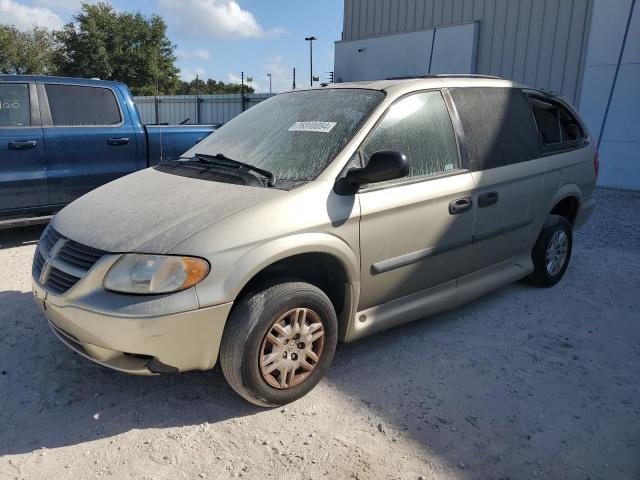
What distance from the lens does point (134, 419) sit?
2783 millimetres

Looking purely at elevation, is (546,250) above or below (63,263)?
below

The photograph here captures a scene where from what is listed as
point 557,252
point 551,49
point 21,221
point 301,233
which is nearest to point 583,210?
point 557,252

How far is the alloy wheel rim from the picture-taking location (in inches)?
182

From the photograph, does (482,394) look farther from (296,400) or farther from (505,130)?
(505,130)

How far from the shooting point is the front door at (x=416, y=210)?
3.13 meters

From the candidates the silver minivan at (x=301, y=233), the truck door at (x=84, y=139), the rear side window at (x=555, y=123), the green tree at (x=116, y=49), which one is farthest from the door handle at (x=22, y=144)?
the green tree at (x=116, y=49)

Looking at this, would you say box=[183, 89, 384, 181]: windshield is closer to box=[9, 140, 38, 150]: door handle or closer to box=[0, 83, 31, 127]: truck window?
box=[9, 140, 38, 150]: door handle

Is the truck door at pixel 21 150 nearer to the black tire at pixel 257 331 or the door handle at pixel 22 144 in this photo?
the door handle at pixel 22 144

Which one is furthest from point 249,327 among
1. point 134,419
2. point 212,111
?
point 212,111

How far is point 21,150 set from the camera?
18.0ft

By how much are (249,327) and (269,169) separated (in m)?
1.02

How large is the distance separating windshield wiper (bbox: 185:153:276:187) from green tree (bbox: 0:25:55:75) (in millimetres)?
44923

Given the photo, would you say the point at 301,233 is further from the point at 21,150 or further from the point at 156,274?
the point at 21,150

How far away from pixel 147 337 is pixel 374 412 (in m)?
1.29
